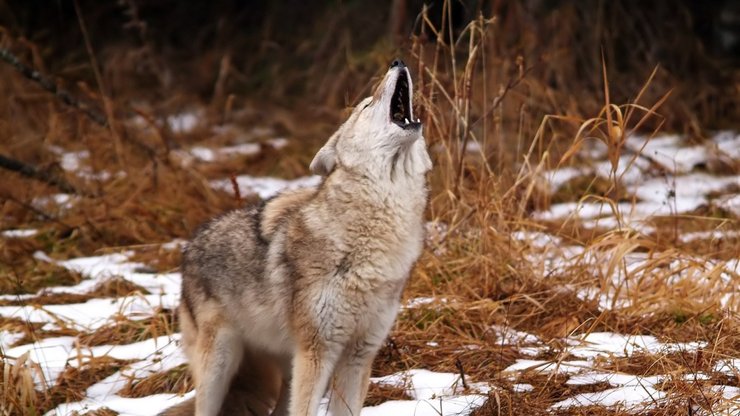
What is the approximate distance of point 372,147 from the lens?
13.3 ft

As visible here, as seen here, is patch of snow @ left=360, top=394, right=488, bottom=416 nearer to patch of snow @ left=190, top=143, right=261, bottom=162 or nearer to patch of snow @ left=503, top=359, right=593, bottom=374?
patch of snow @ left=503, top=359, right=593, bottom=374

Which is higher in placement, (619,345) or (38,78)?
(38,78)

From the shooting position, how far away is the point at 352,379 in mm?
4086

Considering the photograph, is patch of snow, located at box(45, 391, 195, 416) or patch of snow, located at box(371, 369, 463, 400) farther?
patch of snow, located at box(45, 391, 195, 416)

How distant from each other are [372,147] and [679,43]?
25.7ft

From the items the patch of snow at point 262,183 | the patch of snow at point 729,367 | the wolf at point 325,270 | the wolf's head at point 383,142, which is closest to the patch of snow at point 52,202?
the patch of snow at point 262,183

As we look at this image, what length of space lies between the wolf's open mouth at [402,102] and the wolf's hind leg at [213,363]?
1209 millimetres

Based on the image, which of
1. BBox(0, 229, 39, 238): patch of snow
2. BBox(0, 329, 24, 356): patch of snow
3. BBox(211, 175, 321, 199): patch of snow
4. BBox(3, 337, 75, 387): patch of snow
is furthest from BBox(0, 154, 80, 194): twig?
BBox(3, 337, 75, 387): patch of snow

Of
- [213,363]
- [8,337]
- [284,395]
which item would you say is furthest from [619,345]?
[8,337]

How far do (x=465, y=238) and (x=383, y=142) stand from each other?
2.01 m

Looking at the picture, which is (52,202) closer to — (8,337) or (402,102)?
(8,337)

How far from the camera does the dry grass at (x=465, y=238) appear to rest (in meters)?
4.81

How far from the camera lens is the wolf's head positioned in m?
4.04

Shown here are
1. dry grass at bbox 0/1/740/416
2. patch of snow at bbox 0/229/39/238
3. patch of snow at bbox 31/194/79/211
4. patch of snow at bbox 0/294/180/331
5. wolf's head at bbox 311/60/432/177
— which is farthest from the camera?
patch of snow at bbox 31/194/79/211
